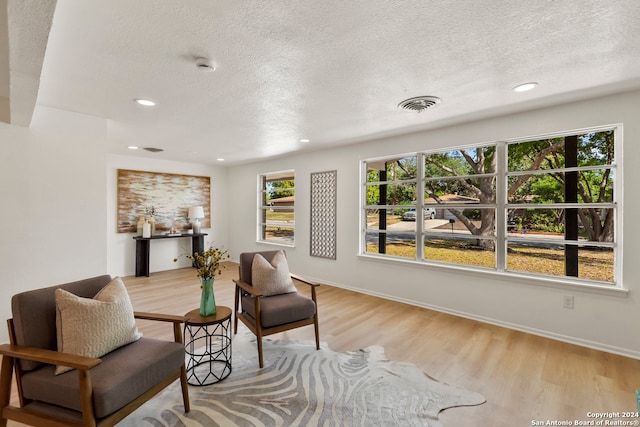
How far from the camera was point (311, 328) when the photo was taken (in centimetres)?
326

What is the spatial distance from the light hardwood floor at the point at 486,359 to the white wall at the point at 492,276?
0.57 ft

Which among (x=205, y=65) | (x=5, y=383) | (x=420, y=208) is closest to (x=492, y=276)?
(x=420, y=208)

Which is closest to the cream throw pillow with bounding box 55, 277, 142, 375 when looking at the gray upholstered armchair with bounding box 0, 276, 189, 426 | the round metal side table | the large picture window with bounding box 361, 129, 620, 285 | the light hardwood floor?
the gray upholstered armchair with bounding box 0, 276, 189, 426

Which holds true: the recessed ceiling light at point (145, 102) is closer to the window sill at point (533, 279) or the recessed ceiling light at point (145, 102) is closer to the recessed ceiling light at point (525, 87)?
the recessed ceiling light at point (525, 87)

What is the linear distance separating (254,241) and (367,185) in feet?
10.6

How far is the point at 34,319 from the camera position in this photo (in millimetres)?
1562

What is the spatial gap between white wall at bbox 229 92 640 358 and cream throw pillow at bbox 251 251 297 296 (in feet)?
6.44

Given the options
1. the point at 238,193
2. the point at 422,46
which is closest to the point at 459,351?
the point at 422,46

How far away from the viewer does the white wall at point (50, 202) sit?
275cm

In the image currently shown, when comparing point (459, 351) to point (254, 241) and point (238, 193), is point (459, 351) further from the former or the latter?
point (238, 193)

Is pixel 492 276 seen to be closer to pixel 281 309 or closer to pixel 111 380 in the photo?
pixel 281 309

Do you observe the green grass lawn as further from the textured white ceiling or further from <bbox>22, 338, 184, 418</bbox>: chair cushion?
<bbox>22, 338, 184, 418</bbox>: chair cushion

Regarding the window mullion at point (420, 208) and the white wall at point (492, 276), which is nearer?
the white wall at point (492, 276)

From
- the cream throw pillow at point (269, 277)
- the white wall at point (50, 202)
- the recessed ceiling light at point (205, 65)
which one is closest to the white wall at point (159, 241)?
the white wall at point (50, 202)
